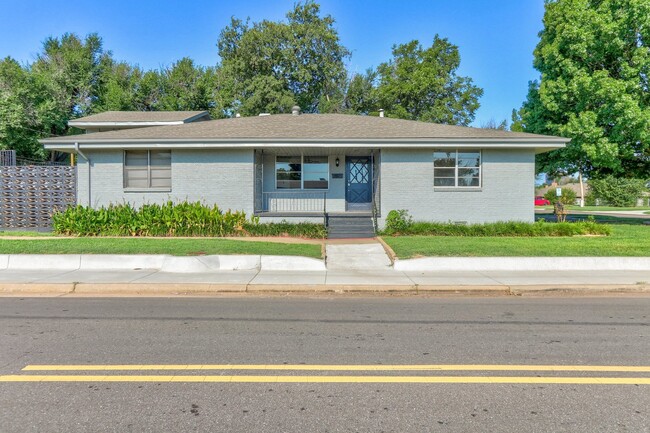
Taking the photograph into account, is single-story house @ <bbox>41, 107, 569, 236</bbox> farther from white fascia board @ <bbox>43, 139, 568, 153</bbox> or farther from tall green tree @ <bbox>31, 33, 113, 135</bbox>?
tall green tree @ <bbox>31, 33, 113, 135</bbox>

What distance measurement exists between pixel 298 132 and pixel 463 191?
6.76 m

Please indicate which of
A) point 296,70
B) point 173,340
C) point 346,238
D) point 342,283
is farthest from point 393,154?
point 296,70

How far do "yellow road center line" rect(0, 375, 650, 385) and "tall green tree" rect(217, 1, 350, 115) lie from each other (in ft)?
116

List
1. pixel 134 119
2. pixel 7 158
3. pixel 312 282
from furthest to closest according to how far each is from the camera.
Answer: pixel 134 119 → pixel 7 158 → pixel 312 282

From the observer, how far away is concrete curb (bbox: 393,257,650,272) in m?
10.5

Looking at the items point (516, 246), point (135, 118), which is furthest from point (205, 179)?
point (516, 246)

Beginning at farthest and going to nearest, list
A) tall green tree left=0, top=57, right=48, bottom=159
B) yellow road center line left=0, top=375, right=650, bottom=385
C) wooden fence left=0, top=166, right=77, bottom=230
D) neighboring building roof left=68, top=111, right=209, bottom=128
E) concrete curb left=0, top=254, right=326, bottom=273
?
1. tall green tree left=0, top=57, right=48, bottom=159
2. neighboring building roof left=68, top=111, right=209, bottom=128
3. wooden fence left=0, top=166, right=77, bottom=230
4. concrete curb left=0, top=254, right=326, bottom=273
5. yellow road center line left=0, top=375, right=650, bottom=385

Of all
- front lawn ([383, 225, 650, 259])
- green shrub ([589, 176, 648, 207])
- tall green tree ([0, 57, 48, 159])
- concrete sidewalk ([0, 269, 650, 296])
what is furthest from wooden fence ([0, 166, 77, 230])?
green shrub ([589, 176, 648, 207])

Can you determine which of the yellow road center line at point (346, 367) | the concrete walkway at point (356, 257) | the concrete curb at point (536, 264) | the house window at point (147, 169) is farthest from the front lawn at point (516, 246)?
the house window at point (147, 169)

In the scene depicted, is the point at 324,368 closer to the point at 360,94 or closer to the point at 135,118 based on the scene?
the point at 135,118

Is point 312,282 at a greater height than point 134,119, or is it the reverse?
point 134,119

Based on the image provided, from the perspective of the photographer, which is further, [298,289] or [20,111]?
[20,111]

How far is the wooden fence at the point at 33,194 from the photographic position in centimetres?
1639

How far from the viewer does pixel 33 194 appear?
16609mm
